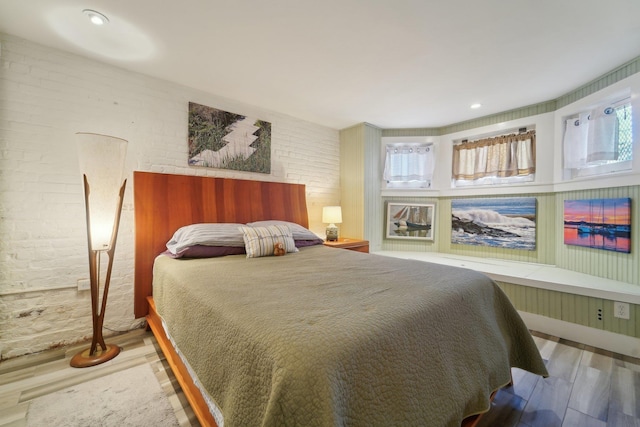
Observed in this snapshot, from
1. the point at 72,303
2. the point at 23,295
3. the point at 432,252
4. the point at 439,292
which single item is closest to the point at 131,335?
the point at 72,303

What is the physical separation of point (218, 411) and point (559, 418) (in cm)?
176

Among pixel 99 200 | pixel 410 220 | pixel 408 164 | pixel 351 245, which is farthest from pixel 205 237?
pixel 408 164

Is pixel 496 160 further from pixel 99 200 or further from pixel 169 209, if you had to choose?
pixel 99 200

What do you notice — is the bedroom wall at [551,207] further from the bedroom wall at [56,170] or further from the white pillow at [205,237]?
the bedroom wall at [56,170]

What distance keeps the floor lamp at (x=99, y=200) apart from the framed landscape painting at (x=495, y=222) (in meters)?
3.92

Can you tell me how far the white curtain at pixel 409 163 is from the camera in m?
3.91

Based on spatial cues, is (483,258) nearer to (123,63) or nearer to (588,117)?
(588,117)

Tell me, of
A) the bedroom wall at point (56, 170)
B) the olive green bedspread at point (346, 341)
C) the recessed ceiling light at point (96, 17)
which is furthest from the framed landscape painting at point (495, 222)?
the recessed ceiling light at point (96, 17)

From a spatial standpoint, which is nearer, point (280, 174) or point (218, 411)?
point (218, 411)

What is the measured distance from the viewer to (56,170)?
1.99 meters

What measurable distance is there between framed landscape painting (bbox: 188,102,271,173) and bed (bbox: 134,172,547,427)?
119 centimetres

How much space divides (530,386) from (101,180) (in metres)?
3.20

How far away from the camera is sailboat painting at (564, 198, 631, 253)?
2211mm

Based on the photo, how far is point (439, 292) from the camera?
4.09 ft
